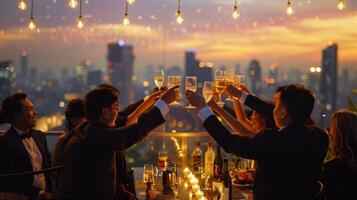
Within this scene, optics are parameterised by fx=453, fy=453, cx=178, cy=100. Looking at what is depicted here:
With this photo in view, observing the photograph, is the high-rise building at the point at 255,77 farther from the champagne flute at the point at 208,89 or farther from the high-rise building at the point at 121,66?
the high-rise building at the point at 121,66

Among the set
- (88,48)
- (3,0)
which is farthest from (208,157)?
(88,48)

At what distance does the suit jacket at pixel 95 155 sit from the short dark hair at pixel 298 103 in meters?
0.62

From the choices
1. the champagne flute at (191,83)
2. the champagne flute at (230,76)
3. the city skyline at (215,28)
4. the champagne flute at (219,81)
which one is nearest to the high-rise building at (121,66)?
the city skyline at (215,28)

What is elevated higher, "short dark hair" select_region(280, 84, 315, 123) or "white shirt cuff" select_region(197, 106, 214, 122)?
"short dark hair" select_region(280, 84, 315, 123)

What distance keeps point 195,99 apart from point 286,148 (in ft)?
1.81

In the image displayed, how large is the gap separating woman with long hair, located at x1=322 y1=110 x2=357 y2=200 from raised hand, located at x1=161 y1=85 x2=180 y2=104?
3.70 ft

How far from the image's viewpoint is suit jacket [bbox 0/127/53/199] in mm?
2832

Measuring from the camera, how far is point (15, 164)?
2.99 metres

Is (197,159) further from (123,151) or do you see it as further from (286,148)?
(286,148)

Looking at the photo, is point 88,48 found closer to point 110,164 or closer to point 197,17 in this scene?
point 197,17

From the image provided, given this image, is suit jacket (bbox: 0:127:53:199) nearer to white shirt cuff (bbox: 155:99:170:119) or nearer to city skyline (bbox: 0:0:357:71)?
white shirt cuff (bbox: 155:99:170:119)

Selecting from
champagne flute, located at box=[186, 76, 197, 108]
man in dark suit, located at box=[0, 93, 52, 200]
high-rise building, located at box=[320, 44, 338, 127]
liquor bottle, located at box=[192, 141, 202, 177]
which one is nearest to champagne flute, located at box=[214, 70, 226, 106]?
champagne flute, located at box=[186, 76, 197, 108]

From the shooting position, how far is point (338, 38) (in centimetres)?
539

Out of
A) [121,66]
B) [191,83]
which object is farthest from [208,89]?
[121,66]
